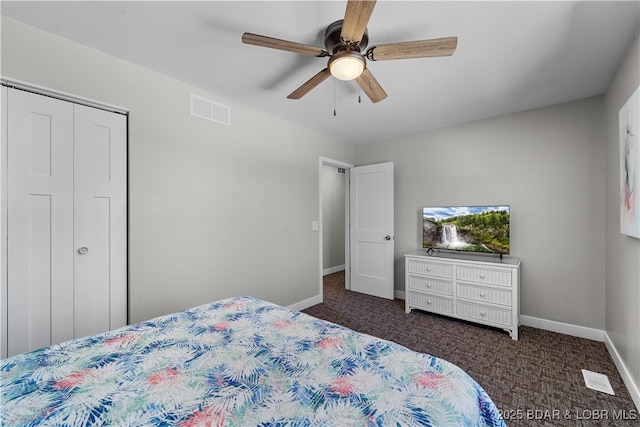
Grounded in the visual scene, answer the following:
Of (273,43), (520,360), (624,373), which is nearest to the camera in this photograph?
(273,43)

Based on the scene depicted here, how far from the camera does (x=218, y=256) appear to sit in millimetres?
2820

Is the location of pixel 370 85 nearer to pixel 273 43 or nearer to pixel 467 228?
pixel 273 43

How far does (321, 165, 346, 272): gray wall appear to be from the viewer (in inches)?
235

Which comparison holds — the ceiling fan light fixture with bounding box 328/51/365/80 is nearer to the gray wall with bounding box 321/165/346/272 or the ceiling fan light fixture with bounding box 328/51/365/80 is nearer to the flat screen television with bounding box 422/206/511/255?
the flat screen television with bounding box 422/206/511/255

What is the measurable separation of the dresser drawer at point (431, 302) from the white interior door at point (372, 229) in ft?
1.88

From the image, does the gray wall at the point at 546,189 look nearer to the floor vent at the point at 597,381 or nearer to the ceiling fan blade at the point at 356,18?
the floor vent at the point at 597,381

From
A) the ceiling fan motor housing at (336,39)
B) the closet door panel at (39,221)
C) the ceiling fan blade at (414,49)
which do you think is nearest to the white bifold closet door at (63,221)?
the closet door panel at (39,221)

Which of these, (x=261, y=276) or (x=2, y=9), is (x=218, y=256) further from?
(x=2, y=9)

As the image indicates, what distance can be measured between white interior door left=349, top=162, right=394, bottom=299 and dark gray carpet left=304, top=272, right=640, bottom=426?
0.53 metres

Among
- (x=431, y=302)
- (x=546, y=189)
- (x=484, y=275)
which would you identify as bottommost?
(x=431, y=302)

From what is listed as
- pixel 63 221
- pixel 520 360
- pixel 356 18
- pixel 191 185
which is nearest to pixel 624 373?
pixel 520 360

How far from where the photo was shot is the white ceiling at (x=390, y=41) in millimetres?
1639

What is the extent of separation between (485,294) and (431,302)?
2.07ft

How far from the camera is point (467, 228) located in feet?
11.2
